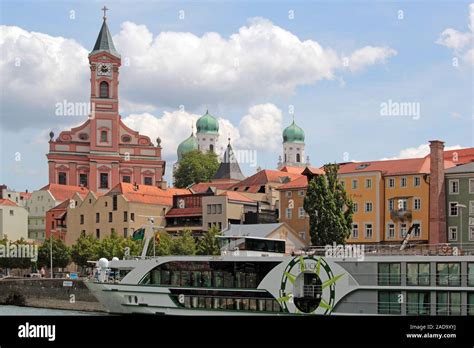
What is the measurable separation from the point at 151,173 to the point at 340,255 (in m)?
100

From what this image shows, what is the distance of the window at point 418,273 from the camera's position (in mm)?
50125

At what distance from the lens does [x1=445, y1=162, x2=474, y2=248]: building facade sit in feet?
276

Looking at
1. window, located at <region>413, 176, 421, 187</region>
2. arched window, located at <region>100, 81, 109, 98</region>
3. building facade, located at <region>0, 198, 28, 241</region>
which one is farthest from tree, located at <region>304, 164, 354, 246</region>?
arched window, located at <region>100, 81, 109, 98</region>

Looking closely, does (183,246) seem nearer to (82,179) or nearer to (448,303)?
(448,303)

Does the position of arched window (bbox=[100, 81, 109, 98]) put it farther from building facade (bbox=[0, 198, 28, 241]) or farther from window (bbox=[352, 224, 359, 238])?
window (bbox=[352, 224, 359, 238])

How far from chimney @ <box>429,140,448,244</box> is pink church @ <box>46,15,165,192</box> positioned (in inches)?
2781

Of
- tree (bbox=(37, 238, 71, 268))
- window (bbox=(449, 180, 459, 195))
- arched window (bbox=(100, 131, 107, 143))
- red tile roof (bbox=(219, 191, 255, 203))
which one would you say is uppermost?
arched window (bbox=(100, 131, 107, 143))

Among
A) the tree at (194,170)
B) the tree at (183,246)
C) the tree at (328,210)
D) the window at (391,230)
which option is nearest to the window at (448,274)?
the tree at (328,210)

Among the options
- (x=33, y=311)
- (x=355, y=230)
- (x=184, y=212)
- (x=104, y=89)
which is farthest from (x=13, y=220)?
(x=33, y=311)

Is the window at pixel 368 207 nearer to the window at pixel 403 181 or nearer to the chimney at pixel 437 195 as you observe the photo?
the window at pixel 403 181

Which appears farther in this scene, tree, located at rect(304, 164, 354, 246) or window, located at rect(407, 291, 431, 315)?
tree, located at rect(304, 164, 354, 246)

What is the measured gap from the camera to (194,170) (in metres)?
171

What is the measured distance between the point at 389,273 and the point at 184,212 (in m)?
63.7

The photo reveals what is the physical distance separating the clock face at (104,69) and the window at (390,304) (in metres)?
109
